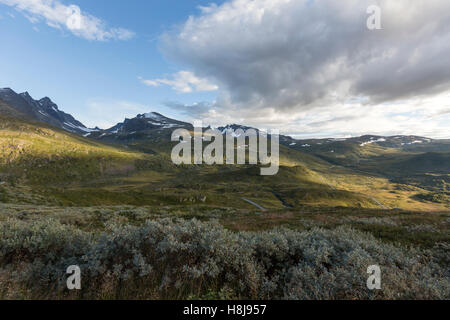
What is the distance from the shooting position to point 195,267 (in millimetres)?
5730

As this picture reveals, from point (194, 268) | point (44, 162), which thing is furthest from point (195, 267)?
point (44, 162)

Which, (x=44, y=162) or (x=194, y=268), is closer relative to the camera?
(x=194, y=268)

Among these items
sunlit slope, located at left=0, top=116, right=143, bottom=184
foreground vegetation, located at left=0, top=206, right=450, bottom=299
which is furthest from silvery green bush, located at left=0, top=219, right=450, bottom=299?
sunlit slope, located at left=0, top=116, right=143, bottom=184

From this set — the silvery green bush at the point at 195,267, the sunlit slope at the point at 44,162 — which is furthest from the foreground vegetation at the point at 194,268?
the sunlit slope at the point at 44,162

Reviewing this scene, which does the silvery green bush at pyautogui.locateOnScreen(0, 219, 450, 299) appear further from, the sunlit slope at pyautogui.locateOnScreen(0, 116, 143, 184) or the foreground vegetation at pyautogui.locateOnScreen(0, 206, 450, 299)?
the sunlit slope at pyautogui.locateOnScreen(0, 116, 143, 184)

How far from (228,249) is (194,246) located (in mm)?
1143

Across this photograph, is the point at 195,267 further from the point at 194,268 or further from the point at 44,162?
the point at 44,162

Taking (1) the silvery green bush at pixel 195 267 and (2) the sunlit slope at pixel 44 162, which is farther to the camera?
(2) the sunlit slope at pixel 44 162

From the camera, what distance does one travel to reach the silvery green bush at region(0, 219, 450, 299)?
5109mm

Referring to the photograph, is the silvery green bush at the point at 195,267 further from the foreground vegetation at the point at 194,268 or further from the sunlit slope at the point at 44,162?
the sunlit slope at the point at 44,162

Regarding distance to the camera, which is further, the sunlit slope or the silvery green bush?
the sunlit slope

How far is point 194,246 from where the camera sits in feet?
22.1

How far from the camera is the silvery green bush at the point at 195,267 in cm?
511
